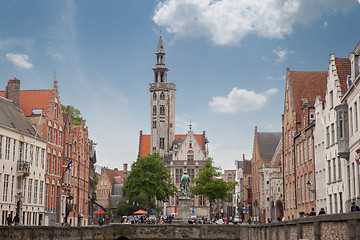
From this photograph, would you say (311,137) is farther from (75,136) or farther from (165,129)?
(165,129)

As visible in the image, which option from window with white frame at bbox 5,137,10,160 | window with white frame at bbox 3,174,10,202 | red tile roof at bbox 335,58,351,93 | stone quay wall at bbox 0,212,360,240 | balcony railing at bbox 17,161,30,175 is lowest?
stone quay wall at bbox 0,212,360,240

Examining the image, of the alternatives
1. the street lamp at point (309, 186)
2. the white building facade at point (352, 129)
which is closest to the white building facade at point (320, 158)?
the street lamp at point (309, 186)

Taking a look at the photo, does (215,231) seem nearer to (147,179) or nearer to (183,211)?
(183,211)

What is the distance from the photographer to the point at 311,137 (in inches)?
1822

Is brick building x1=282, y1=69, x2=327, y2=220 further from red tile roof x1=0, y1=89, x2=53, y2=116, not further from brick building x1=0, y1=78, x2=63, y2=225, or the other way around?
red tile roof x1=0, y1=89, x2=53, y2=116

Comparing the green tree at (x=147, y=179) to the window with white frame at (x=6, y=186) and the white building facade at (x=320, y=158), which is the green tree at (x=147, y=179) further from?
the white building facade at (x=320, y=158)

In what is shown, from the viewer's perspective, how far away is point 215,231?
179 feet

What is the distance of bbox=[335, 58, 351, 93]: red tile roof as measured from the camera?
3869 centimetres

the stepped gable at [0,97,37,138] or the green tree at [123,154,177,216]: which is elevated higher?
the stepped gable at [0,97,37,138]

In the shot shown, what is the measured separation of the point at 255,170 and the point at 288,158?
28.4m

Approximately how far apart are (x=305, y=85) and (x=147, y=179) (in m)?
37.9

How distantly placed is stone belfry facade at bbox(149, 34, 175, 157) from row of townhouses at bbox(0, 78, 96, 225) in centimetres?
5412

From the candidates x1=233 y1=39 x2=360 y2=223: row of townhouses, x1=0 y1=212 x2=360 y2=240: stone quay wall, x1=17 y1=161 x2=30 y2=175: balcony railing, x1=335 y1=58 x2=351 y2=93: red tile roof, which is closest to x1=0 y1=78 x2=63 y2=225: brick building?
x1=17 y1=161 x2=30 y2=175: balcony railing

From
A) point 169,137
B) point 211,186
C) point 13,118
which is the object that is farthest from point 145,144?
point 13,118
